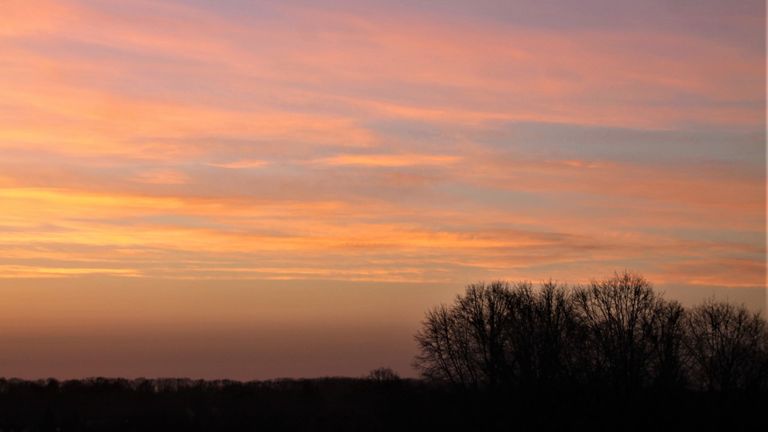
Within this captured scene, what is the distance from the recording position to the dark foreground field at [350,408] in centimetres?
7650

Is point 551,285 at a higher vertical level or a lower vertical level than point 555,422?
higher

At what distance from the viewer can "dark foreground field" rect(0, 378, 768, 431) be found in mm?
76500

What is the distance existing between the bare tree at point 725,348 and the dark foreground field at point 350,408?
372 inches

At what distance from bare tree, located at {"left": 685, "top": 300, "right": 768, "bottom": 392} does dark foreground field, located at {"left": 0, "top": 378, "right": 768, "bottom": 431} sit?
9.44 m

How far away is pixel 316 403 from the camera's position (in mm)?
133625

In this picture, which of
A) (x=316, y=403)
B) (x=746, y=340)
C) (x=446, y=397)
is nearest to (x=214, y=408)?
(x=316, y=403)

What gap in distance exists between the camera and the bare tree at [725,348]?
99125 millimetres

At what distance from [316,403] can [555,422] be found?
6331 cm

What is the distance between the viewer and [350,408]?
389 ft

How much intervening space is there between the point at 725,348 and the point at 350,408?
151 ft

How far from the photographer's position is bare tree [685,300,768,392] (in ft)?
325

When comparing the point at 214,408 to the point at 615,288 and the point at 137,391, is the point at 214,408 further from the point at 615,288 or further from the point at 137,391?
the point at 615,288

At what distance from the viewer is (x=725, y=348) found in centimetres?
10538

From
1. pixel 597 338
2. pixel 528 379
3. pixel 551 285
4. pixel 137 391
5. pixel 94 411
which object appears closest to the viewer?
pixel 528 379
